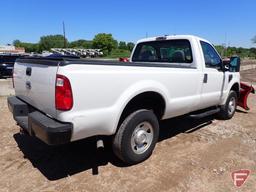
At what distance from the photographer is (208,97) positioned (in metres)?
5.56

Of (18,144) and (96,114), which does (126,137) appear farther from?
(18,144)

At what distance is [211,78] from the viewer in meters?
5.54

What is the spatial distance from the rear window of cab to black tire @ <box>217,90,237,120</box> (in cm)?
193

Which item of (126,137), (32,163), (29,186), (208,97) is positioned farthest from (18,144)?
(208,97)

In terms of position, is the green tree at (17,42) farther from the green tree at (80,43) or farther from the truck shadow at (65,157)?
the truck shadow at (65,157)


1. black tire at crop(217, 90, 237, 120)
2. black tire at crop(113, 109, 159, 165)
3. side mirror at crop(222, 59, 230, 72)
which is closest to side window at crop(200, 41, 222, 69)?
side mirror at crop(222, 59, 230, 72)

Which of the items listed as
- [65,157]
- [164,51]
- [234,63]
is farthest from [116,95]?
[234,63]

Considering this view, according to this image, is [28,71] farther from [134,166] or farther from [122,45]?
[122,45]

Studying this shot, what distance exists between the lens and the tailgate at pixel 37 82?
10.7 ft

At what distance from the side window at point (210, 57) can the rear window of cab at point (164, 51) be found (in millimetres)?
394

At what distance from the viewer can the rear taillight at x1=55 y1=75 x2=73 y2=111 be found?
3.06 m

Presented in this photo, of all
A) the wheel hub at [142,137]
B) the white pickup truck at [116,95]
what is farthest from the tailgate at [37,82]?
the wheel hub at [142,137]

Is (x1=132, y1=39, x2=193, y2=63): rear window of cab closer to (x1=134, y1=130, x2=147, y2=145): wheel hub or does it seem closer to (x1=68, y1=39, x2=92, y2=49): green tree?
(x1=134, y1=130, x2=147, y2=145): wheel hub

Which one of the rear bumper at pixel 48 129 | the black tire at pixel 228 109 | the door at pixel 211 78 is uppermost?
the door at pixel 211 78
